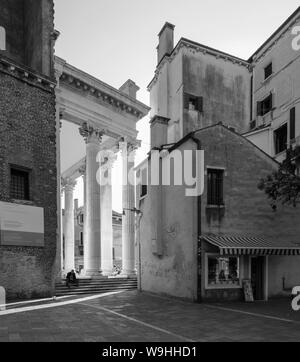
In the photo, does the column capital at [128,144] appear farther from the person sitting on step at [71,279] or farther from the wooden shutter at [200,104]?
the person sitting on step at [71,279]

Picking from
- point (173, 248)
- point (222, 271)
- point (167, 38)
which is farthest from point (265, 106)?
point (222, 271)

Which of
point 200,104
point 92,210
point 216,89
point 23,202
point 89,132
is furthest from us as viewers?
point 216,89

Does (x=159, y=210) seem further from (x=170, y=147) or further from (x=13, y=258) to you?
(x=13, y=258)

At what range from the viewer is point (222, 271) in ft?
58.9

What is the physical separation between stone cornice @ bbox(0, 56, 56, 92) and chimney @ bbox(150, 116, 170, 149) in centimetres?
557

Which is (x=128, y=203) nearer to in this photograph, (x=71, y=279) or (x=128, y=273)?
(x=128, y=273)

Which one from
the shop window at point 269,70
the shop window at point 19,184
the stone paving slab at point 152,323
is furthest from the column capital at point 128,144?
the stone paving slab at point 152,323

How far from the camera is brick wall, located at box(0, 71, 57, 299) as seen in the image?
17.2 m

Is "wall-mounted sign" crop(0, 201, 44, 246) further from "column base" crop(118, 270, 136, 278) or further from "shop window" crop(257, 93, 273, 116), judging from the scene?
"shop window" crop(257, 93, 273, 116)

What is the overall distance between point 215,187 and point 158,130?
16.7 ft

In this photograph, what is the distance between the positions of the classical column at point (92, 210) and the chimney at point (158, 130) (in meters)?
6.26

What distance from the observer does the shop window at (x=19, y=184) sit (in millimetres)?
17922

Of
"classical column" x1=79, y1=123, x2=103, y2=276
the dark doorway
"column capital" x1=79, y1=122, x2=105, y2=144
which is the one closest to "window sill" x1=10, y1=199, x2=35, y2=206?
"classical column" x1=79, y1=123, x2=103, y2=276
